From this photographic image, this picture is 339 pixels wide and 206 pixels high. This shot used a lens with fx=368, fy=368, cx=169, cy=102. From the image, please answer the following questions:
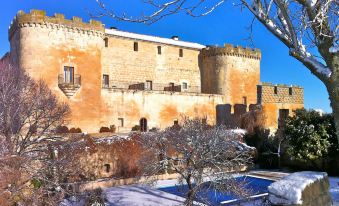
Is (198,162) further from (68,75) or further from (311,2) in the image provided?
(68,75)

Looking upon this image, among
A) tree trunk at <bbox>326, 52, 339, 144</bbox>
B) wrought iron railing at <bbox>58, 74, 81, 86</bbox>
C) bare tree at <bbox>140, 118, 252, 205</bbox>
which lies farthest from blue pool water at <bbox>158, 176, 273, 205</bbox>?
wrought iron railing at <bbox>58, 74, 81, 86</bbox>

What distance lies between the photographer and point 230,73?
37.2m

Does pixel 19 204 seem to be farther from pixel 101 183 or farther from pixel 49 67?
pixel 49 67

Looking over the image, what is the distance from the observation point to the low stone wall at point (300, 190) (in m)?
5.98

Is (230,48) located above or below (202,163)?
above

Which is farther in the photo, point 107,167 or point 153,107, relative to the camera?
point 153,107

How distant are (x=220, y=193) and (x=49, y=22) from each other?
56.6 ft

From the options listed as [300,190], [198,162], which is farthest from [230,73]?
[300,190]

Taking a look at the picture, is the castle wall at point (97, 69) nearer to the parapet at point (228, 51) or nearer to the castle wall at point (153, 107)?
the castle wall at point (153, 107)

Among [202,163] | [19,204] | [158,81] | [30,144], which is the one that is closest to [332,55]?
[202,163]

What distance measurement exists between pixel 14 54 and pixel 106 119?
8.43m

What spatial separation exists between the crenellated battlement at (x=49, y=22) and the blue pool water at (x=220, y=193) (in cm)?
1450

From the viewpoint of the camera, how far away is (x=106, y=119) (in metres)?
29.0

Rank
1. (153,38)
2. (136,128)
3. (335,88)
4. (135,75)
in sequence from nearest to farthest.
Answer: (335,88) < (136,128) < (135,75) < (153,38)
